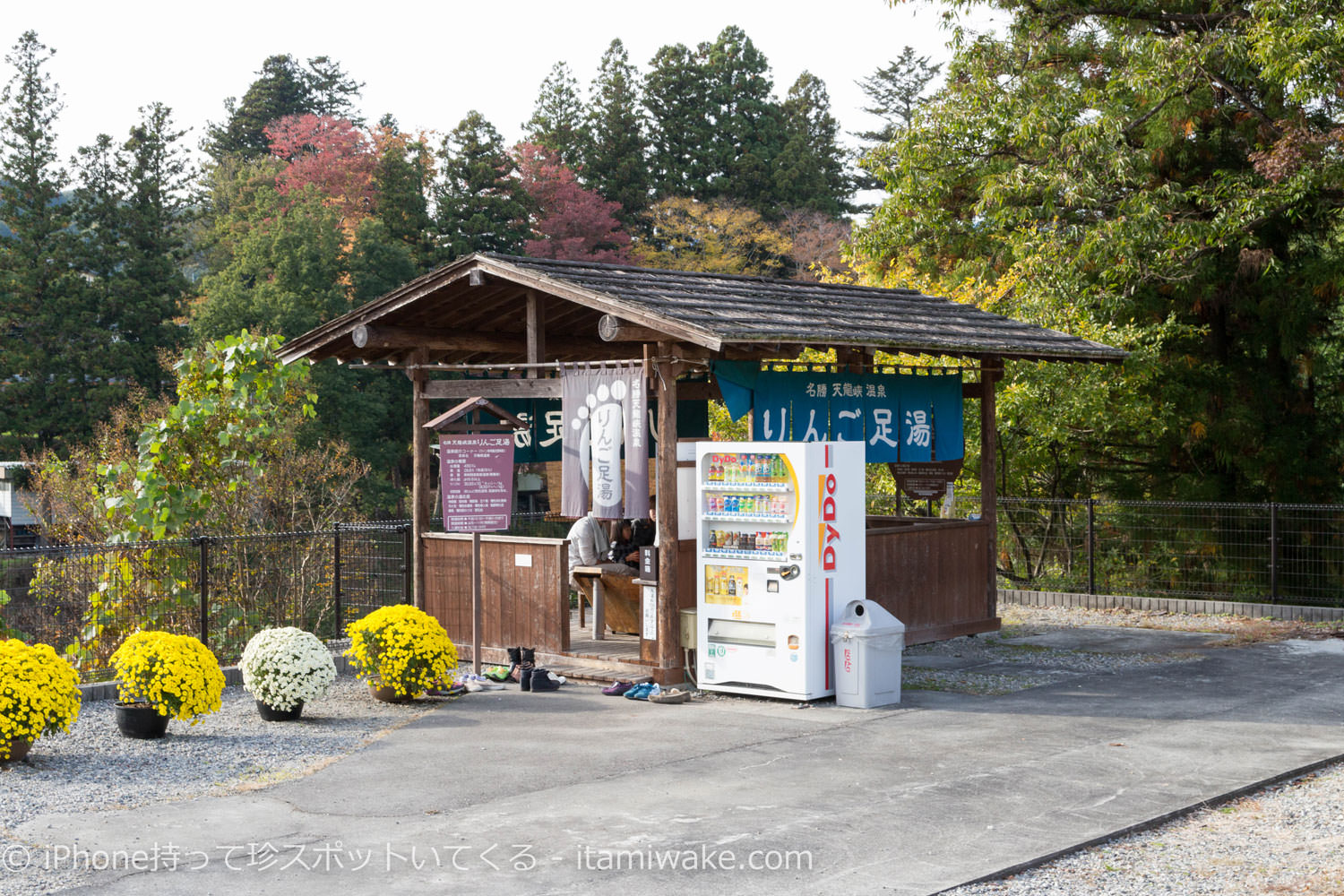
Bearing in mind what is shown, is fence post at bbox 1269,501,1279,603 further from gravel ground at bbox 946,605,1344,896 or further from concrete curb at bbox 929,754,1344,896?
gravel ground at bbox 946,605,1344,896

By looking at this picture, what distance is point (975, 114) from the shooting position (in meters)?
21.1

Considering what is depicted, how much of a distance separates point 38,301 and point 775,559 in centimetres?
3259

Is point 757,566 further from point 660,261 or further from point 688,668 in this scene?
point 660,261

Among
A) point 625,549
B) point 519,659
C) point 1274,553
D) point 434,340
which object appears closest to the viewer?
point 519,659

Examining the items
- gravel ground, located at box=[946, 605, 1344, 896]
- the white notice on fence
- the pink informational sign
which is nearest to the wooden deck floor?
the white notice on fence

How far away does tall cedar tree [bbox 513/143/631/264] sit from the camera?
1869 inches

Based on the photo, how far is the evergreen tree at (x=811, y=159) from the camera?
51844 millimetres

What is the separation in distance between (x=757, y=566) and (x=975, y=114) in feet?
39.5

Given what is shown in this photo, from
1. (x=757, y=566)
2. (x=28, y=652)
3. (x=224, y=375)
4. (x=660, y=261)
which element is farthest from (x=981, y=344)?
(x=660, y=261)

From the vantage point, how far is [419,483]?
14.2m

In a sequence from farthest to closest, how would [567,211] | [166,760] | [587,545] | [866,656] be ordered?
1. [567,211]
2. [587,545]
3. [866,656]
4. [166,760]

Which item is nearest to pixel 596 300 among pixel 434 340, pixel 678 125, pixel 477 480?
pixel 477 480

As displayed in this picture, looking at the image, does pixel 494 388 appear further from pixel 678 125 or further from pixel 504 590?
pixel 678 125

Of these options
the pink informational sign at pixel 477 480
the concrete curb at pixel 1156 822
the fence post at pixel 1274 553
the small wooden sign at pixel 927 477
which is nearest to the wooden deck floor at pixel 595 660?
the pink informational sign at pixel 477 480
